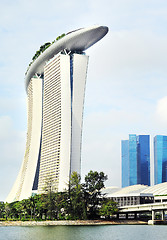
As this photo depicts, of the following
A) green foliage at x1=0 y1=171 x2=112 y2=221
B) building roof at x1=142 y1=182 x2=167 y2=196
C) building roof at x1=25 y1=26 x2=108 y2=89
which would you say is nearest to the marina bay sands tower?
building roof at x1=25 y1=26 x2=108 y2=89

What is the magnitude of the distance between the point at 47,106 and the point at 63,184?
1336 inches

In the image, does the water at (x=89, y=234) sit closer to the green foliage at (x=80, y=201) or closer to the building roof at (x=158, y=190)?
the green foliage at (x=80, y=201)

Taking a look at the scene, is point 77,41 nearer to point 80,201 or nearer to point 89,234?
point 80,201

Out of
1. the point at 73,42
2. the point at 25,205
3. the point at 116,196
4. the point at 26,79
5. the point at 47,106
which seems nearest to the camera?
the point at 25,205

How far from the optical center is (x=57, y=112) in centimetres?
14062

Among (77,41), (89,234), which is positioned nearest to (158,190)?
(77,41)

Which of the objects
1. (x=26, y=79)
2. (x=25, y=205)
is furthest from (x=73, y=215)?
(x=26, y=79)

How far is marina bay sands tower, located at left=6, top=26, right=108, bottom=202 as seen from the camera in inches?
5221

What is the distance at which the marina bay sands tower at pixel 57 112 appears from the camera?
132625 mm

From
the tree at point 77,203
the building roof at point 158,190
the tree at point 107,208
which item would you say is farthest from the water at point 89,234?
the building roof at point 158,190

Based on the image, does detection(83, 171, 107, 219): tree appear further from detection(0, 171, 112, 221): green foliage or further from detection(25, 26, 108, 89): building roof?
detection(25, 26, 108, 89): building roof

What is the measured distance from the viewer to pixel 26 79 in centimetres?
17388

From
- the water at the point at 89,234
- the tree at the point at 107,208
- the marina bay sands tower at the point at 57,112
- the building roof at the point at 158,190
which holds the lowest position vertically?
the water at the point at 89,234

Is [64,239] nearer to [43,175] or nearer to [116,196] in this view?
[116,196]
